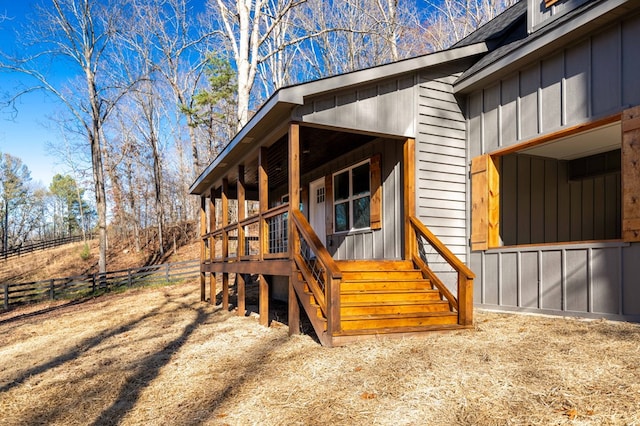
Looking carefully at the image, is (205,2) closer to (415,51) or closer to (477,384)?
(415,51)

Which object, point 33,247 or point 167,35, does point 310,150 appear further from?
point 33,247

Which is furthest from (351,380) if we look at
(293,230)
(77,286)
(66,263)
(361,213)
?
(66,263)

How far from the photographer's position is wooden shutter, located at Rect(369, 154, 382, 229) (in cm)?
723

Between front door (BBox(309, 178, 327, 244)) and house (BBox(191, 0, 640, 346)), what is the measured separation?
1090 millimetres

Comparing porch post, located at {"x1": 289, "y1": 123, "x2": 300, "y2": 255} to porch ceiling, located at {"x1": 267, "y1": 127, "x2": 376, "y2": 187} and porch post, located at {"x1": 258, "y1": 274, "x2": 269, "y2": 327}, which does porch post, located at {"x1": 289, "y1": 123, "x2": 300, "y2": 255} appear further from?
porch post, located at {"x1": 258, "y1": 274, "x2": 269, "y2": 327}

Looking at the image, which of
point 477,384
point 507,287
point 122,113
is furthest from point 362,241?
point 122,113

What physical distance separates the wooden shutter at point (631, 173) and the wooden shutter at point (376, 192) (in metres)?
3.50

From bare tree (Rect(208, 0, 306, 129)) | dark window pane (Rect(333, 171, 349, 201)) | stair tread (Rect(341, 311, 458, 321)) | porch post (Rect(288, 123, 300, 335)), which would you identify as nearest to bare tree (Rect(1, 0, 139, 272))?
bare tree (Rect(208, 0, 306, 129))

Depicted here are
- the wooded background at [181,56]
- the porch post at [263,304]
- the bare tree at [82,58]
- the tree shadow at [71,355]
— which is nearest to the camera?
the tree shadow at [71,355]

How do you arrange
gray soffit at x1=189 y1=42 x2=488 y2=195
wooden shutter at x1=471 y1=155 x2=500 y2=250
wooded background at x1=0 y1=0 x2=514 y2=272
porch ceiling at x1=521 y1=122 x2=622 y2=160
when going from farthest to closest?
wooded background at x1=0 y1=0 x2=514 y2=272 → wooden shutter at x1=471 y1=155 x2=500 y2=250 → porch ceiling at x1=521 y1=122 x2=622 y2=160 → gray soffit at x1=189 y1=42 x2=488 y2=195

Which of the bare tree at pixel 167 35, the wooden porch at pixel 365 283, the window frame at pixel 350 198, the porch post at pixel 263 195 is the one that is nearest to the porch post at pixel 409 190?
Result: the wooden porch at pixel 365 283

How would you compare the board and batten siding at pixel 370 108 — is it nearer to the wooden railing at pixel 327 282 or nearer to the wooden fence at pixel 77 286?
the wooden railing at pixel 327 282

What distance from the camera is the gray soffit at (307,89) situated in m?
5.25

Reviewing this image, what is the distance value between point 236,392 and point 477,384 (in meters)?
1.95
